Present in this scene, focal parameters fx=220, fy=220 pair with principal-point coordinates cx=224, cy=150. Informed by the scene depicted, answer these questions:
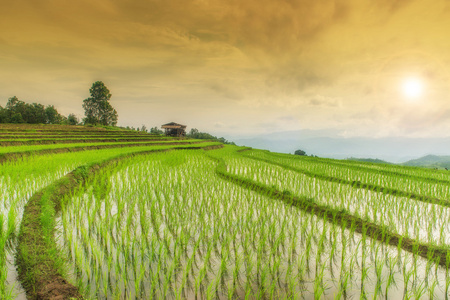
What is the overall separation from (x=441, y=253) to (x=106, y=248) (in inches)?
141

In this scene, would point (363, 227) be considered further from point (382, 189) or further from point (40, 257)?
point (40, 257)

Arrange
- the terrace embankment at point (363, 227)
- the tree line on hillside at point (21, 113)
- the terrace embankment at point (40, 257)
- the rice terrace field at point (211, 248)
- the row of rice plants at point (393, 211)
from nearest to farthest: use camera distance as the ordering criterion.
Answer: the terrace embankment at point (40, 257), the rice terrace field at point (211, 248), the terrace embankment at point (363, 227), the row of rice plants at point (393, 211), the tree line on hillside at point (21, 113)

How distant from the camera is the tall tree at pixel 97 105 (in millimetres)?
33312

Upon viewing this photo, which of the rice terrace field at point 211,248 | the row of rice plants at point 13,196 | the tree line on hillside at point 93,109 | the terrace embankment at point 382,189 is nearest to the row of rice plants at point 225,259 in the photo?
the rice terrace field at point 211,248

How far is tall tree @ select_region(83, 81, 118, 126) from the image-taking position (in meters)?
33.3

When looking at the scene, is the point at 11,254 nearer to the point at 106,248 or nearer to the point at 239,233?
the point at 106,248

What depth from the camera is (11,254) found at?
2.03m

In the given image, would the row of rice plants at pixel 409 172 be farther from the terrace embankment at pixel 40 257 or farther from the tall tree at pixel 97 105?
the tall tree at pixel 97 105

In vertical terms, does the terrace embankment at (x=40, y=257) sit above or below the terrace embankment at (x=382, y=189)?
below

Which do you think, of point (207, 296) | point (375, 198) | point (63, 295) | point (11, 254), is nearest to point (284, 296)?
point (207, 296)

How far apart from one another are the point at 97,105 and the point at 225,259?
38036mm

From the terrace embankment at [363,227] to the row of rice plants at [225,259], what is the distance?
107 millimetres

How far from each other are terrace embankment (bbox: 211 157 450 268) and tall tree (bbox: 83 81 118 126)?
116 ft

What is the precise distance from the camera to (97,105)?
33688mm
